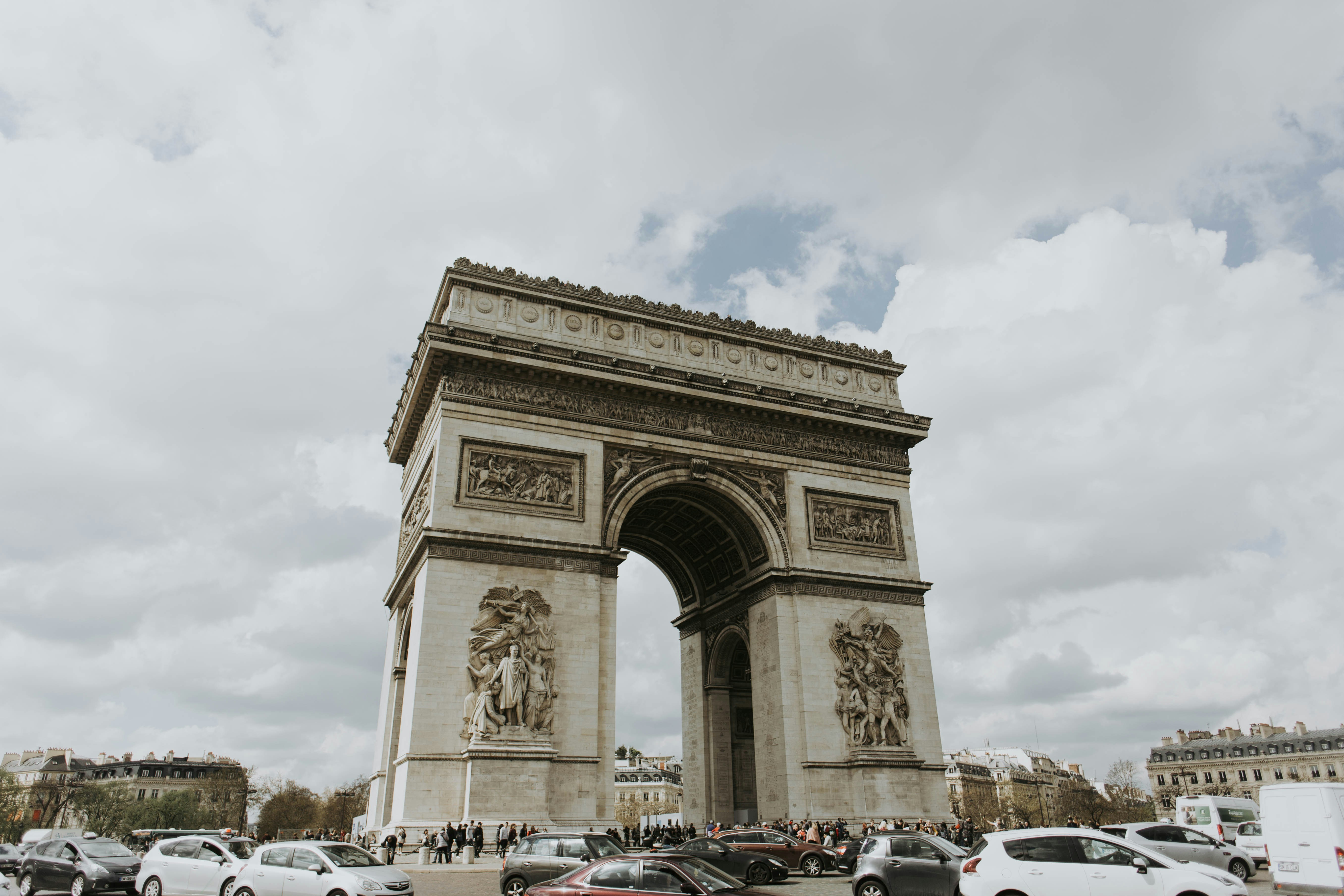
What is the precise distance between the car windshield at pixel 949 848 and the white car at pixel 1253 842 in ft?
38.3

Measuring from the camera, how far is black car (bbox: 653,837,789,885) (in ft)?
61.3

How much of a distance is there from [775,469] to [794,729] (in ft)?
27.3

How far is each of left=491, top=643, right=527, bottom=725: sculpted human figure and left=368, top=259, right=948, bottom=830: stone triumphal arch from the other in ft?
0.21

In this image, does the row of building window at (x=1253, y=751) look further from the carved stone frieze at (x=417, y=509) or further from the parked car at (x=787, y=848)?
the carved stone frieze at (x=417, y=509)

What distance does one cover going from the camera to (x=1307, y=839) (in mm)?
13375

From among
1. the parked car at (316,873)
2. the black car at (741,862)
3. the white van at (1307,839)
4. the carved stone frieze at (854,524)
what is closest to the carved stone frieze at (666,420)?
the carved stone frieze at (854,524)

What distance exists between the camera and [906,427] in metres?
32.7

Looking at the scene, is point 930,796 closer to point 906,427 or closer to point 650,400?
point 906,427

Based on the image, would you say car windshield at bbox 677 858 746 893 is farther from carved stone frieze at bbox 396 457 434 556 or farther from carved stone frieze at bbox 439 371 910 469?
carved stone frieze at bbox 439 371 910 469

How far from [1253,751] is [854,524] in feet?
241

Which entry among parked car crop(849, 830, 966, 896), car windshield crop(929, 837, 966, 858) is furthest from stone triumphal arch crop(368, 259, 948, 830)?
car windshield crop(929, 837, 966, 858)

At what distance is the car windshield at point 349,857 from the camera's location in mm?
13914

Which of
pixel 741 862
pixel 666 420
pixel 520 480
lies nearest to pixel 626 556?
pixel 520 480

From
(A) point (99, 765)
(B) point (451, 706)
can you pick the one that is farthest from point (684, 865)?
(A) point (99, 765)
